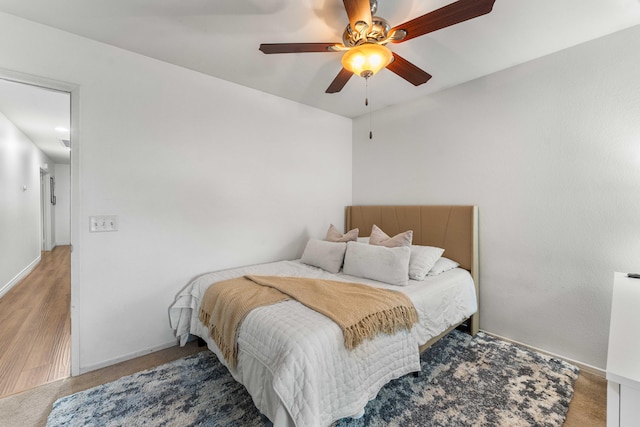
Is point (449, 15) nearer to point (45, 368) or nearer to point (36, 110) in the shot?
point (45, 368)

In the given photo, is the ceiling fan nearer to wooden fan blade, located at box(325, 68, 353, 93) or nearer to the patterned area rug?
wooden fan blade, located at box(325, 68, 353, 93)

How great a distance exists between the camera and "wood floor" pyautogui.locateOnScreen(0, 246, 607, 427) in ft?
5.46

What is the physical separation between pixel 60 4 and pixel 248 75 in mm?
1292

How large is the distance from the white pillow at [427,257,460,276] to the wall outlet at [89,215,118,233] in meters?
2.66

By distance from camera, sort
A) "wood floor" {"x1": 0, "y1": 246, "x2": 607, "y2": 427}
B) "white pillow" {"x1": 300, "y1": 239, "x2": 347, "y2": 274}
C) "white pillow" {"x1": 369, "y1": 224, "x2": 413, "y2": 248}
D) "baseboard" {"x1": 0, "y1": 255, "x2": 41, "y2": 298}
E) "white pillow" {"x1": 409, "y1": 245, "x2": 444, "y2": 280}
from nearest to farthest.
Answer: "wood floor" {"x1": 0, "y1": 246, "x2": 607, "y2": 427}
"white pillow" {"x1": 409, "y1": 245, "x2": 444, "y2": 280}
"white pillow" {"x1": 369, "y1": 224, "x2": 413, "y2": 248}
"white pillow" {"x1": 300, "y1": 239, "x2": 347, "y2": 274}
"baseboard" {"x1": 0, "y1": 255, "x2": 41, "y2": 298}

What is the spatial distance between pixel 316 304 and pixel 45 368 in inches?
87.7

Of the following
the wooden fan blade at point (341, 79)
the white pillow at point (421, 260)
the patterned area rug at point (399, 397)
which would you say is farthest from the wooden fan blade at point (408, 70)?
the patterned area rug at point (399, 397)

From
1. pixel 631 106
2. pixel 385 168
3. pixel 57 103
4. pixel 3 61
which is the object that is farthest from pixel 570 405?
pixel 57 103

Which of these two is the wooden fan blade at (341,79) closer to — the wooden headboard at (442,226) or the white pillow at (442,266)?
the wooden headboard at (442,226)

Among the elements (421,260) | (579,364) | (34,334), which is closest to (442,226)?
(421,260)

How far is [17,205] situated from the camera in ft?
14.1

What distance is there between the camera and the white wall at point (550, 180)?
1.96m

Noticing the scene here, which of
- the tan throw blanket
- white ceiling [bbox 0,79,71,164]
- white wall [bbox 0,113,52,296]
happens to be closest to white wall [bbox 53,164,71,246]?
white wall [bbox 0,113,52,296]

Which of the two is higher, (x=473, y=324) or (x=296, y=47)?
(x=296, y=47)
